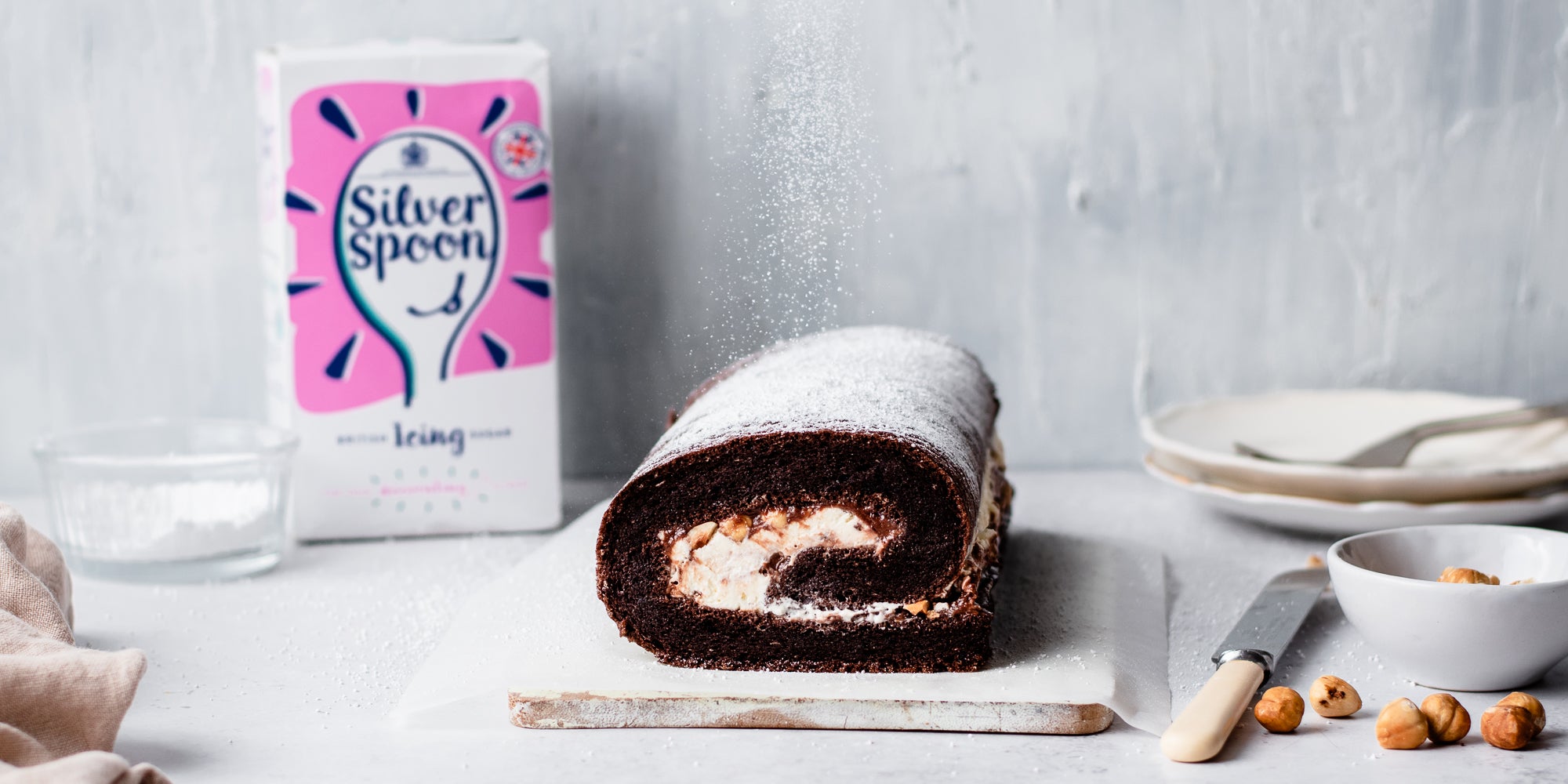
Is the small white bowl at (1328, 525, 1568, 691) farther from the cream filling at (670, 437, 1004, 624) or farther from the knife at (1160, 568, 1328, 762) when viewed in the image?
the cream filling at (670, 437, 1004, 624)

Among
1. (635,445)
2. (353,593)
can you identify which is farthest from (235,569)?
(635,445)

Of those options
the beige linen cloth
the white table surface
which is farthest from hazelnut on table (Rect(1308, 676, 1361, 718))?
the beige linen cloth

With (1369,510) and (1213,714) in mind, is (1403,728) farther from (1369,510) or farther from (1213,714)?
(1369,510)

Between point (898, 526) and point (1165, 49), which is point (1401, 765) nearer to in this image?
point (898, 526)

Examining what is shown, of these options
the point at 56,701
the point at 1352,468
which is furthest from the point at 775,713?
the point at 1352,468

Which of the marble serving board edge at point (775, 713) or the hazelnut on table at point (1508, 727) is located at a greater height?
the hazelnut on table at point (1508, 727)

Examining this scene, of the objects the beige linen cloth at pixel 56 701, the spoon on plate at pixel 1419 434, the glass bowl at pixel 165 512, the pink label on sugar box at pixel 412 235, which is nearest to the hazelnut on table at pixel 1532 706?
the spoon on plate at pixel 1419 434

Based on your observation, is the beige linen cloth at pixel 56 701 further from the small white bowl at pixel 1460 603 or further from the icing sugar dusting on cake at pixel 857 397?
the small white bowl at pixel 1460 603
